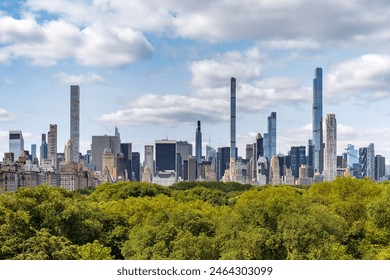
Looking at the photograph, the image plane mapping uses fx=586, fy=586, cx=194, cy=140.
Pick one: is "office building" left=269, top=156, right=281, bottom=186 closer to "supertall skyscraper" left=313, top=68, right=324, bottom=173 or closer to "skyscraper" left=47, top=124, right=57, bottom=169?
"supertall skyscraper" left=313, top=68, right=324, bottom=173

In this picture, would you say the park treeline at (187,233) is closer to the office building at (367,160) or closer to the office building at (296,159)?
the office building at (367,160)

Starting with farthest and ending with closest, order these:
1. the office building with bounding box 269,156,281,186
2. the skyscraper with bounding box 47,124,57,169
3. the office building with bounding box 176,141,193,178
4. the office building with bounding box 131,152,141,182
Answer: the office building with bounding box 269,156,281,186 < the office building with bounding box 131,152,141,182 < the office building with bounding box 176,141,193,178 < the skyscraper with bounding box 47,124,57,169

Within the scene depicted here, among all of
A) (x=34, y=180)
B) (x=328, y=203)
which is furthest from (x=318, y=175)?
(x=328, y=203)

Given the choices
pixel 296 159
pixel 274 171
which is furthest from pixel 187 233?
pixel 274 171

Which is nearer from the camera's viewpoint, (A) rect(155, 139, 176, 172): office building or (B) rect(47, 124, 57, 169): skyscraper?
(B) rect(47, 124, 57, 169): skyscraper

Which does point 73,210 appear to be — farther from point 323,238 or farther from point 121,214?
point 323,238

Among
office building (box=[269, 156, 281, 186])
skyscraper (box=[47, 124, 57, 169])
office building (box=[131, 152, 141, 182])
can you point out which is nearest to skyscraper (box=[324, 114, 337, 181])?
→ office building (box=[269, 156, 281, 186])

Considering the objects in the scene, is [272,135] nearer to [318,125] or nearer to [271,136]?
[271,136]
